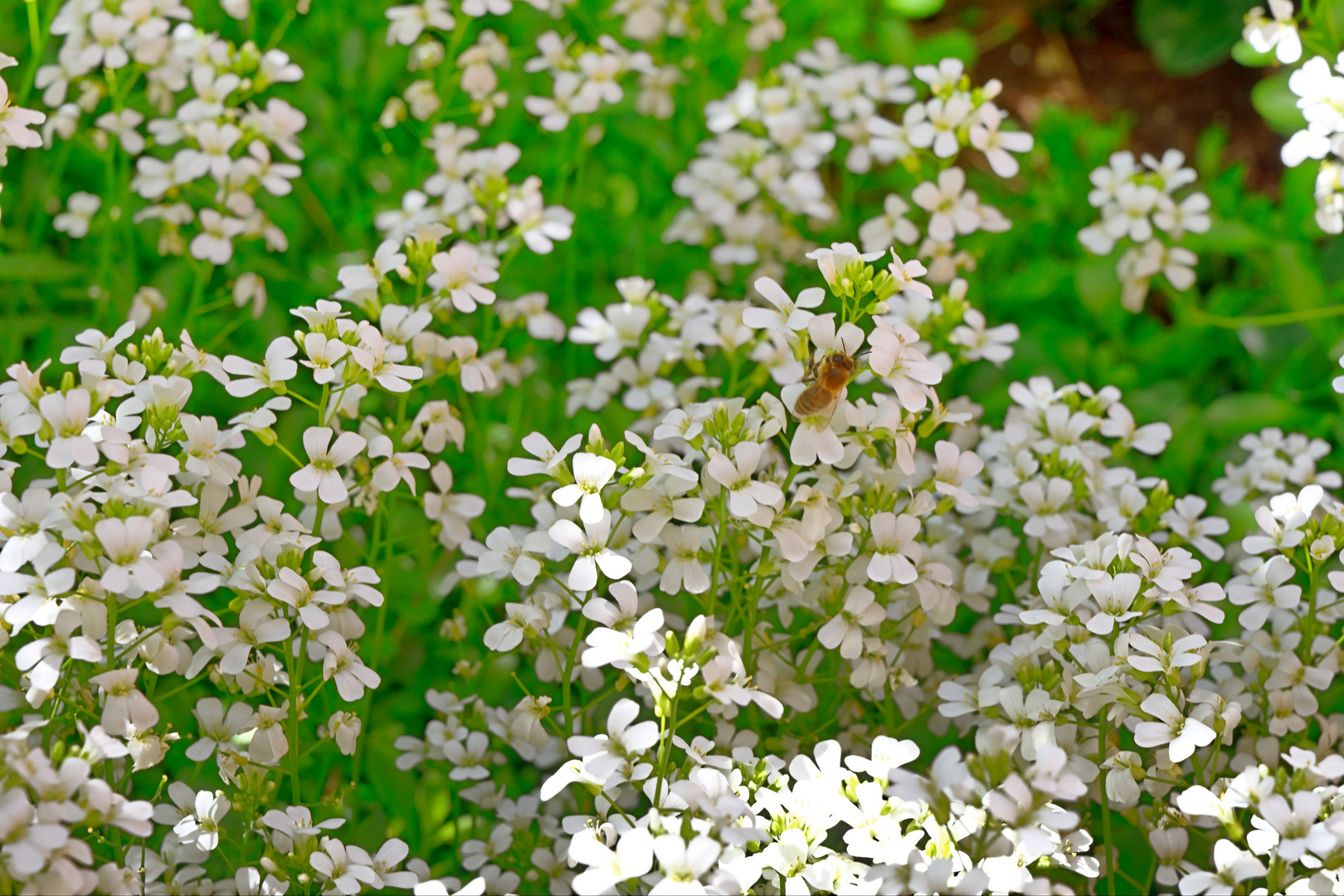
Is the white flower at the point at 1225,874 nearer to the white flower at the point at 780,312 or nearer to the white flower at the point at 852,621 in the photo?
the white flower at the point at 852,621

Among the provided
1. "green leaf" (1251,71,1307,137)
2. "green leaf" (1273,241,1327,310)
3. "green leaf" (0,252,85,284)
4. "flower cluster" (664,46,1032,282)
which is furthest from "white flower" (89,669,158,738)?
"green leaf" (1251,71,1307,137)

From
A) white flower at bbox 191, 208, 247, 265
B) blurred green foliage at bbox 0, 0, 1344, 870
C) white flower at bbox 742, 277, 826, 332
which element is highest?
white flower at bbox 742, 277, 826, 332

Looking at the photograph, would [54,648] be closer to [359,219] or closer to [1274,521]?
[359,219]

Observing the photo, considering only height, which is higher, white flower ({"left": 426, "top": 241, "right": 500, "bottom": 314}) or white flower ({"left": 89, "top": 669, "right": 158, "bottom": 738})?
white flower ({"left": 426, "top": 241, "right": 500, "bottom": 314})

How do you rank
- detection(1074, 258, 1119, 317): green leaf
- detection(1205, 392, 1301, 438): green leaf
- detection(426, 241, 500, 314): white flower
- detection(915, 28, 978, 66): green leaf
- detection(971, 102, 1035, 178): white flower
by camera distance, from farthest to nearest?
detection(915, 28, 978, 66): green leaf → detection(1074, 258, 1119, 317): green leaf → detection(1205, 392, 1301, 438): green leaf → detection(971, 102, 1035, 178): white flower → detection(426, 241, 500, 314): white flower

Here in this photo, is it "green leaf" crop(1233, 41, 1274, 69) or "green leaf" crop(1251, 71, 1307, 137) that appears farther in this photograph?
"green leaf" crop(1251, 71, 1307, 137)

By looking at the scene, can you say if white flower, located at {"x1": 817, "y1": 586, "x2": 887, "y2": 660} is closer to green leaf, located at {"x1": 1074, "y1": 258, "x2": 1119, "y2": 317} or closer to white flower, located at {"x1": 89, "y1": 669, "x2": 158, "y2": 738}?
white flower, located at {"x1": 89, "y1": 669, "x2": 158, "y2": 738}
